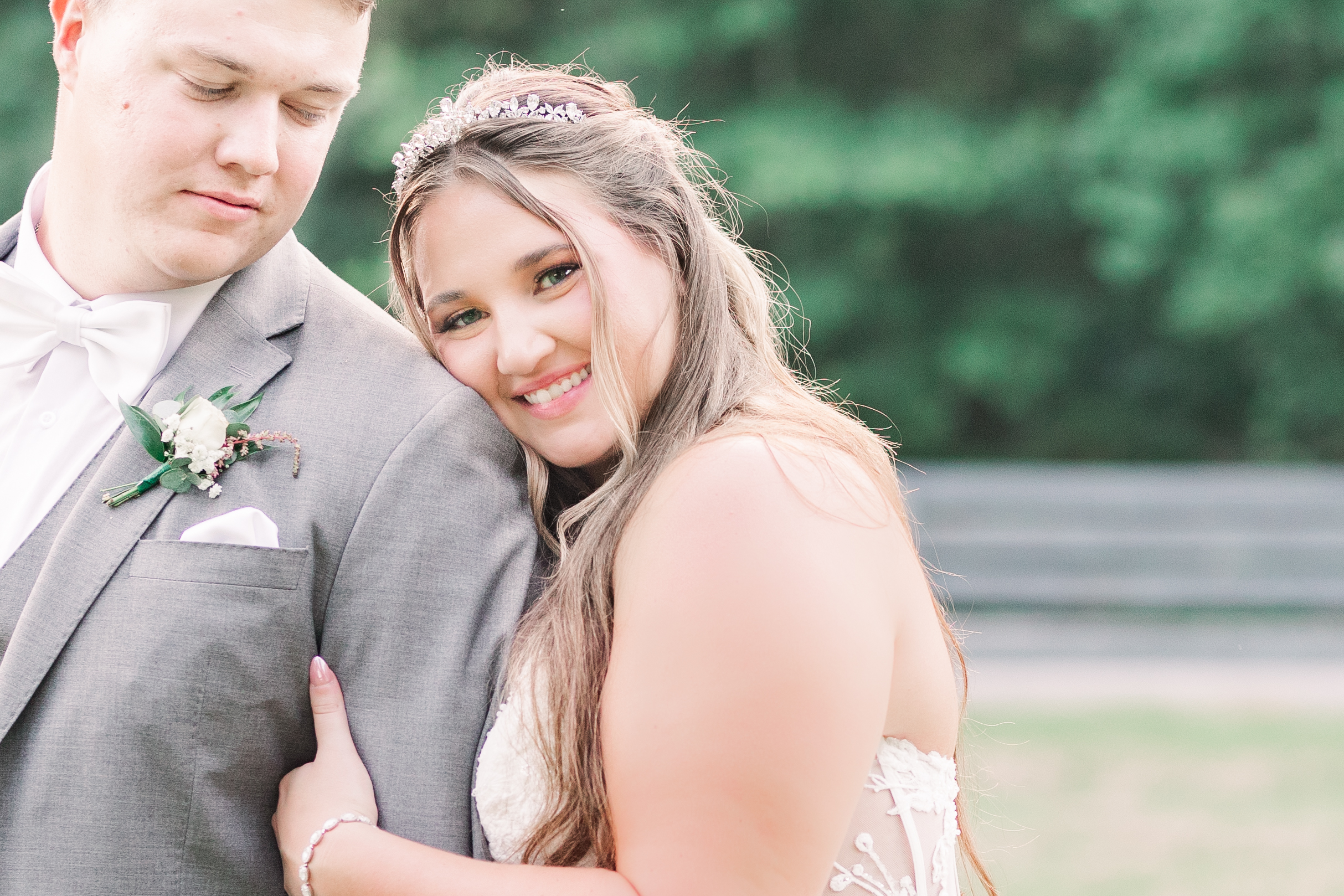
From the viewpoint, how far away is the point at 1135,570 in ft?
34.9

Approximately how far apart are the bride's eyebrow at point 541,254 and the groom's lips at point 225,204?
0.47m

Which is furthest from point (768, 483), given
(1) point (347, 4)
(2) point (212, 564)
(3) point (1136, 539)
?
(3) point (1136, 539)

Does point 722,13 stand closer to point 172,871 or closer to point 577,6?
point 577,6

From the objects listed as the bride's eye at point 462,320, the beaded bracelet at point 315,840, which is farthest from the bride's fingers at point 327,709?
the bride's eye at point 462,320

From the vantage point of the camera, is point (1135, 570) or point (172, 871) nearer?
point (172, 871)

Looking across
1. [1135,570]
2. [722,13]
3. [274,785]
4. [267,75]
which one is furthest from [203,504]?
[722,13]

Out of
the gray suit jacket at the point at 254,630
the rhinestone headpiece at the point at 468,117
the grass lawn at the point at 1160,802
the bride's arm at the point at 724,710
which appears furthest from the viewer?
the grass lawn at the point at 1160,802

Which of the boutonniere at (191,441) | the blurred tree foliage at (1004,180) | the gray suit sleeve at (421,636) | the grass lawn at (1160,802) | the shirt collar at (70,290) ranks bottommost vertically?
the grass lawn at (1160,802)

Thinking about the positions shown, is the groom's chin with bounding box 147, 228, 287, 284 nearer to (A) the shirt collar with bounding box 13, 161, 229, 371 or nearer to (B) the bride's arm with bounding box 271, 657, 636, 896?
(A) the shirt collar with bounding box 13, 161, 229, 371

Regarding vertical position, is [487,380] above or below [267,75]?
below

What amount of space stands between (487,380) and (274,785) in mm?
782

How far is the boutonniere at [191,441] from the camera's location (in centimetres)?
223

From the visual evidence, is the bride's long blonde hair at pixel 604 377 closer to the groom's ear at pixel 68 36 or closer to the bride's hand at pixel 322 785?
the bride's hand at pixel 322 785

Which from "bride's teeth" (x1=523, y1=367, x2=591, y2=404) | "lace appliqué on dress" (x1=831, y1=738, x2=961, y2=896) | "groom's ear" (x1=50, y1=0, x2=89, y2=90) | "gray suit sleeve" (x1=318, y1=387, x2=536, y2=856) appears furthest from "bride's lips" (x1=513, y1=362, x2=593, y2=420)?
"groom's ear" (x1=50, y1=0, x2=89, y2=90)
